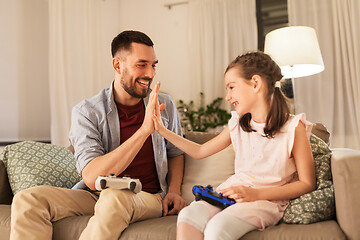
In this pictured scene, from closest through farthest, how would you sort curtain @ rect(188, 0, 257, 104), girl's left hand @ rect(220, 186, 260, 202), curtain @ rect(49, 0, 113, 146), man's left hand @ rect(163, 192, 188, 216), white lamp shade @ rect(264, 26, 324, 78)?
girl's left hand @ rect(220, 186, 260, 202) < man's left hand @ rect(163, 192, 188, 216) < white lamp shade @ rect(264, 26, 324, 78) < curtain @ rect(49, 0, 113, 146) < curtain @ rect(188, 0, 257, 104)

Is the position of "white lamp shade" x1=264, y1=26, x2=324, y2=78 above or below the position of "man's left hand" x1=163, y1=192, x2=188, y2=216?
above

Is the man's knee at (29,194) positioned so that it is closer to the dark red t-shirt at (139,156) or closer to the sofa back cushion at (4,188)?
the dark red t-shirt at (139,156)

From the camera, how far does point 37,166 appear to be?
1.75 metres

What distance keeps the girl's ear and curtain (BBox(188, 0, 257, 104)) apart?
273 cm

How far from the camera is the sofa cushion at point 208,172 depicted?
65.6 inches

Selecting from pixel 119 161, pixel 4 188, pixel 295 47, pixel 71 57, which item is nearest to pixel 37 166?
pixel 4 188

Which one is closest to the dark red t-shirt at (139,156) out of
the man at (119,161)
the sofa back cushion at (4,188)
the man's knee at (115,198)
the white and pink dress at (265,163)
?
the man at (119,161)

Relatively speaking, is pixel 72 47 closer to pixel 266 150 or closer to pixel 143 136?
pixel 143 136

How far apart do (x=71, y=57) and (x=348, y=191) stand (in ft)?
10.4

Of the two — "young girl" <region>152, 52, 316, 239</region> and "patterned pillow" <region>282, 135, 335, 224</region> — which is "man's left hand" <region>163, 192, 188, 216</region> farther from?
"patterned pillow" <region>282, 135, 335, 224</region>

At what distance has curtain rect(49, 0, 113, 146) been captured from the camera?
343 centimetres

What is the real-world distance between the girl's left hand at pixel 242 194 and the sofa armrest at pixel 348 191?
261mm

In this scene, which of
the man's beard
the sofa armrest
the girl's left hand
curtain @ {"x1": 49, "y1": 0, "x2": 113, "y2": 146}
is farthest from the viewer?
curtain @ {"x1": 49, "y1": 0, "x2": 113, "y2": 146}

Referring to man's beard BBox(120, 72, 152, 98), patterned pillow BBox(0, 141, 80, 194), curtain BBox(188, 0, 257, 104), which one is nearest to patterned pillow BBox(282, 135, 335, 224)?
man's beard BBox(120, 72, 152, 98)
